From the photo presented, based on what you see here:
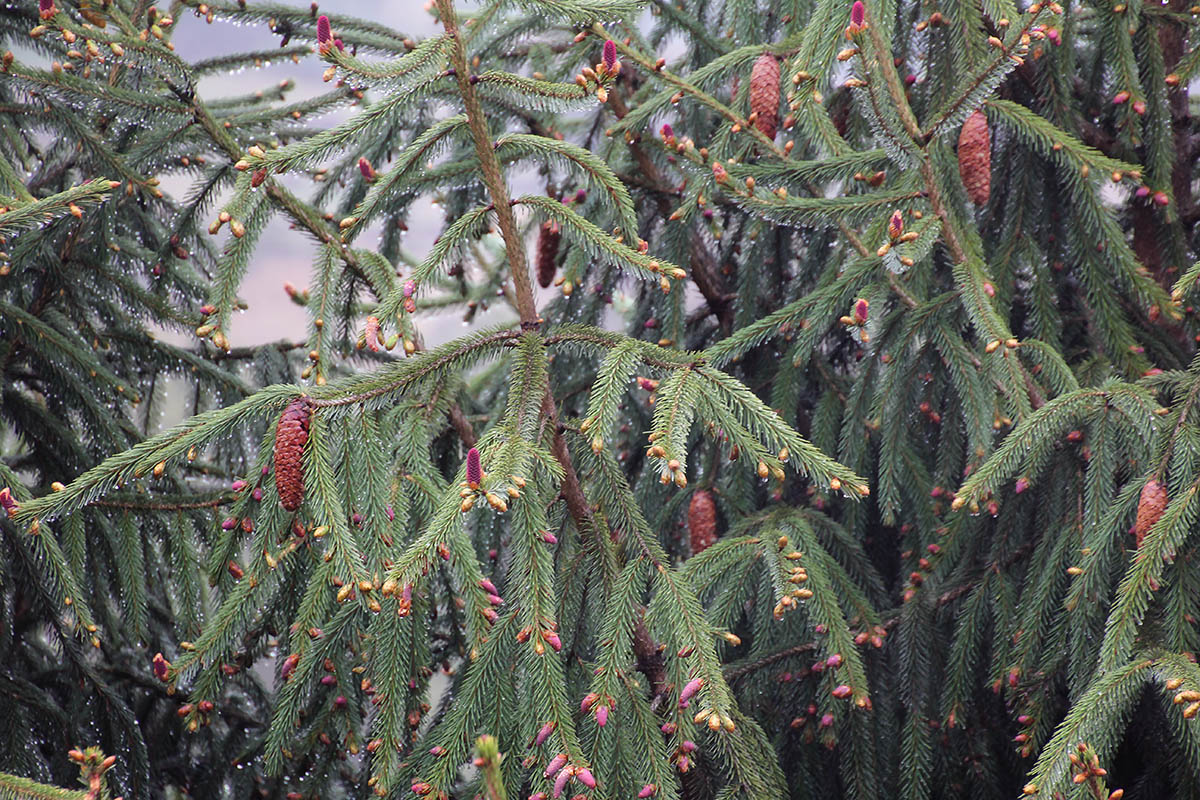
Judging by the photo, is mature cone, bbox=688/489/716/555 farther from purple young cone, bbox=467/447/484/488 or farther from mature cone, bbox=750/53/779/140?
purple young cone, bbox=467/447/484/488

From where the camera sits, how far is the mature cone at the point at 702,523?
7.24 feet

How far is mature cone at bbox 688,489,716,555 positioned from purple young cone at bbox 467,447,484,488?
1043 millimetres

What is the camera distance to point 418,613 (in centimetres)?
161

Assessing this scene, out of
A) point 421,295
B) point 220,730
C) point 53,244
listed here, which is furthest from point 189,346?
point 421,295

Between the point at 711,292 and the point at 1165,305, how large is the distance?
1.14 m

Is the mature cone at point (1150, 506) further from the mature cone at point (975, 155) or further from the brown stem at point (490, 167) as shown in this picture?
the brown stem at point (490, 167)

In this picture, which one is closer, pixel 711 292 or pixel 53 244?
pixel 53 244

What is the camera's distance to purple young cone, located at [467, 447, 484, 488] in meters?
1.21

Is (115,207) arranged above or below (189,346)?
above

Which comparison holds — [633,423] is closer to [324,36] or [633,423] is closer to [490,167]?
[490,167]

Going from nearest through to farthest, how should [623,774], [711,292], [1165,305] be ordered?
[623,774] < [1165,305] < [711,292]

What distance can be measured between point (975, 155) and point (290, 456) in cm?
134

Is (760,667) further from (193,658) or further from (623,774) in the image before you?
(193,658)

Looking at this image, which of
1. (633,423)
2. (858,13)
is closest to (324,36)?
(858,13)
